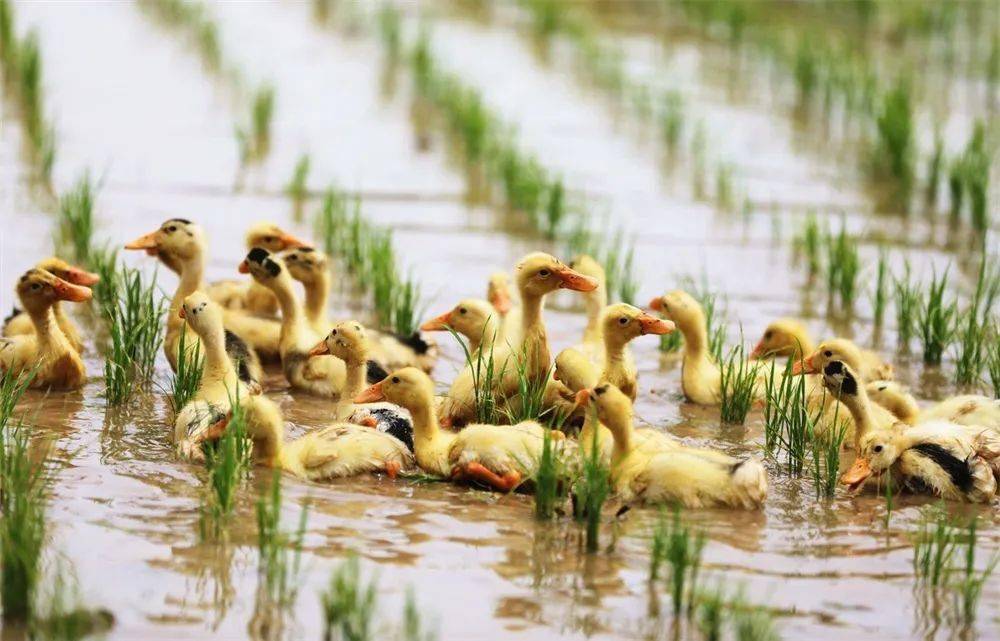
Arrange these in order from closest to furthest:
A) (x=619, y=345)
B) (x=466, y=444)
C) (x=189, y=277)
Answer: (x=466, y=444) < (x=619, y=345) < (x=189, y=277)

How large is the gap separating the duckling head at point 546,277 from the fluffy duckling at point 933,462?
4.75 ft

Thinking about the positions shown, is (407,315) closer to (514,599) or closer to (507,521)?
(507,521)

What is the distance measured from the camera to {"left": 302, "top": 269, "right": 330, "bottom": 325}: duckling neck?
8.30 meters

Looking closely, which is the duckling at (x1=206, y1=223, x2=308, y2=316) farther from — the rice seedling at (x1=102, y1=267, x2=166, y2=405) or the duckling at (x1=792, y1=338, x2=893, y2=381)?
the duckling at (x1=792, y1=338, x2=893, y2=381)

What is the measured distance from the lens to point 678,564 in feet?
15.6

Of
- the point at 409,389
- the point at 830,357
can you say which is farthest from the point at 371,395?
the point at 830,357

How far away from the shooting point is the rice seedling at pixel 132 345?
22.8ft

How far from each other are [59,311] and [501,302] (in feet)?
7.07

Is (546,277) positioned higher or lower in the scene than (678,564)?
higher

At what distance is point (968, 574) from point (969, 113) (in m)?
11.2

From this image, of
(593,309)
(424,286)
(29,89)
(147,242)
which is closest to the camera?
(147,242)

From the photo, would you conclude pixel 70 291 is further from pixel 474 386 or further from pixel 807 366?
pixel 807 366

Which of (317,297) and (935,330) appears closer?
(317,297)

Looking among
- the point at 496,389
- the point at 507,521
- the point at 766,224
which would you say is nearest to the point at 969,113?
the point at 766,224
